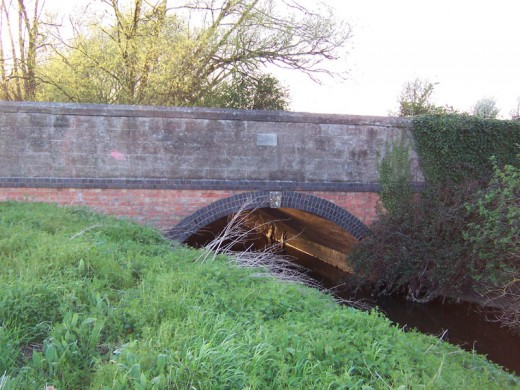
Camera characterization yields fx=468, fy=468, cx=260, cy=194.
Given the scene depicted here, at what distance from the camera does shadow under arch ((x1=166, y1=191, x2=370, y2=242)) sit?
29.3ft

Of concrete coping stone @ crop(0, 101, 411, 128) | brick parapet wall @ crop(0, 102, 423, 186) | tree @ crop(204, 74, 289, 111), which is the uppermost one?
tree @ crop(204, 74, 289, 111)

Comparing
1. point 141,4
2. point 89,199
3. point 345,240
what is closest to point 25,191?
point 89,199

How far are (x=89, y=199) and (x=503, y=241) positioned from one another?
7.18 m

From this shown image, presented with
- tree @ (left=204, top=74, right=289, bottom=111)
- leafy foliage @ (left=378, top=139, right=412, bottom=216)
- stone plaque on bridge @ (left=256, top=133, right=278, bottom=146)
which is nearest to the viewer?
stone plaque on bridge @ (left=256, top=133, right=278, bottom=146)

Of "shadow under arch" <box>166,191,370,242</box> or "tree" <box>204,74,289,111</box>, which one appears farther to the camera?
"tree" <box>204,74,289,111</box>

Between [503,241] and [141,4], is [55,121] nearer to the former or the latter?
[141,4]

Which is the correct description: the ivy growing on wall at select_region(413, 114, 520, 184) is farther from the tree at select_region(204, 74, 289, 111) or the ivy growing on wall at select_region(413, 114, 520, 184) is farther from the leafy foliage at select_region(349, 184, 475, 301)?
the tree at select_region(204, 74, 289, 111)

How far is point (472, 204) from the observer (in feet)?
27.9

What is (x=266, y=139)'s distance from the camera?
9281 millimetres

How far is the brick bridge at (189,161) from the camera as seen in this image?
847 cm

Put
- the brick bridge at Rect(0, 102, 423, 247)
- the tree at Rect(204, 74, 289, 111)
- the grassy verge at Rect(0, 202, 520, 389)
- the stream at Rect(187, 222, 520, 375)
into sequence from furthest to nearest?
the tree at Rect(204, 74, 289, 111)
the brick bridge at Rect(0, 102, 423, 247)
the stream at Rect(187, 222, 520, 375)
the grassy verge at Rect(0, 202, 520, 389)

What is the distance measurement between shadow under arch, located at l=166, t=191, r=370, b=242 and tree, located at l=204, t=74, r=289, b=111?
3848 mm

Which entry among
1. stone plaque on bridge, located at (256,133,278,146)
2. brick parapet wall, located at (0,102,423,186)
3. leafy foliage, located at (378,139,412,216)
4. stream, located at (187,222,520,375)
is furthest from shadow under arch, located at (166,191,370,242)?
stone plaque on bridge, located at (256,133,278,146)

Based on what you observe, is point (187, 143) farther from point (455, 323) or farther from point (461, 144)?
point (455, 323)
